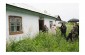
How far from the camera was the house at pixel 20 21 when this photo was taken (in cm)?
796

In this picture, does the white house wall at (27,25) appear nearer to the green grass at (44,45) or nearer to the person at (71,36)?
the green grass at (44,45)

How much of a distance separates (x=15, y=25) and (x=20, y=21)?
44 centimetres

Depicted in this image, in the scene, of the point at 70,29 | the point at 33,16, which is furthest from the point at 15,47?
the point at 70,29

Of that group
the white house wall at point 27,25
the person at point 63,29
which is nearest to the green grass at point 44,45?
the white house wall at point 27,25

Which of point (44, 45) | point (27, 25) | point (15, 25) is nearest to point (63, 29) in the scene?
point (27, 25)

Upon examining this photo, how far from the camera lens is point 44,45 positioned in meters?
8.56

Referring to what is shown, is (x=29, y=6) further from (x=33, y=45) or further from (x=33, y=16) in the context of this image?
(x=33, y=45)

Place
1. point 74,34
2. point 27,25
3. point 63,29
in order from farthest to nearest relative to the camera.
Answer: point 63,29, point 74,34, point 27,25

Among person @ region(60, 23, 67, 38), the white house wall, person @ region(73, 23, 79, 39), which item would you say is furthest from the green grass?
person @ region(60, 23, 67, 38)

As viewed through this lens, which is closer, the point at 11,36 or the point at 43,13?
the point at 11,36

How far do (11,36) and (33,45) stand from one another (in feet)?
3.60

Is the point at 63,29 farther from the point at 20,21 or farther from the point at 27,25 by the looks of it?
the point at 20,21

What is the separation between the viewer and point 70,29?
1071cm

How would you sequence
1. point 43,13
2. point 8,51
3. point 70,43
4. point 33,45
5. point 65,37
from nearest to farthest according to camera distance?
point 8,51 < point 33,45 < point 70,43 < point 65,37 < point 43,13
